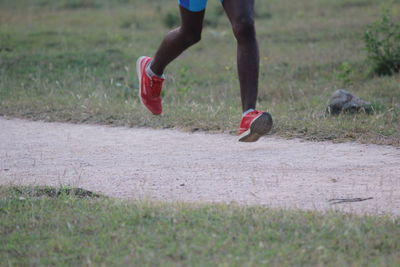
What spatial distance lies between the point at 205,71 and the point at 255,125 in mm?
5086

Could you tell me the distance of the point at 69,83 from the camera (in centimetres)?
860

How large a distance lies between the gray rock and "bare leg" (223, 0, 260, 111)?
6.36ft

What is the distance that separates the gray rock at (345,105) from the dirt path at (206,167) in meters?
1.05

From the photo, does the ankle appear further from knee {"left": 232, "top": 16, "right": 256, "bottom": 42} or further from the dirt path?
knee {"left": 232, "top": 16, "right": 256, "bottom": 42}

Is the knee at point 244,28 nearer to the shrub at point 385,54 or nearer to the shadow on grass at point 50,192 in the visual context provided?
the shadow on grass at point 50,192

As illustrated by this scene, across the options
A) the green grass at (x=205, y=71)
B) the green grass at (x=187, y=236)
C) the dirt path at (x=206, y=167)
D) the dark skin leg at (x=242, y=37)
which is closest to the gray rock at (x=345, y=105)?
the green grass at (x=205, y=71)

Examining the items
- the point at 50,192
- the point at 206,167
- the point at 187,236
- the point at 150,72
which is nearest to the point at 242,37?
the point at 206,167

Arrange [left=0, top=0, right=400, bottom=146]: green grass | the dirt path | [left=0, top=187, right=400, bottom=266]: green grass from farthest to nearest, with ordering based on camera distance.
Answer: [left=0, top=0, right=400, bottom=146]: green grass → the dirt path → [left=0, top=187, right=400, bottom=266]: green grass

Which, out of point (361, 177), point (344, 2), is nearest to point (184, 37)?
point (361, 177)

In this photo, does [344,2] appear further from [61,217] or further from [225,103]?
[61,217]

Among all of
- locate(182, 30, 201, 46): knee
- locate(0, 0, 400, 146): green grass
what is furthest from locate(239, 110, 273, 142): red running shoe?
locate(0, 0, 400, 146): green grass

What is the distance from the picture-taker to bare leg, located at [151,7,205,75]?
187 inches

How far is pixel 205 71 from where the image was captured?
9.49m

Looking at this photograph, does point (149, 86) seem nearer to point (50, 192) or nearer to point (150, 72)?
point (150, 72)
